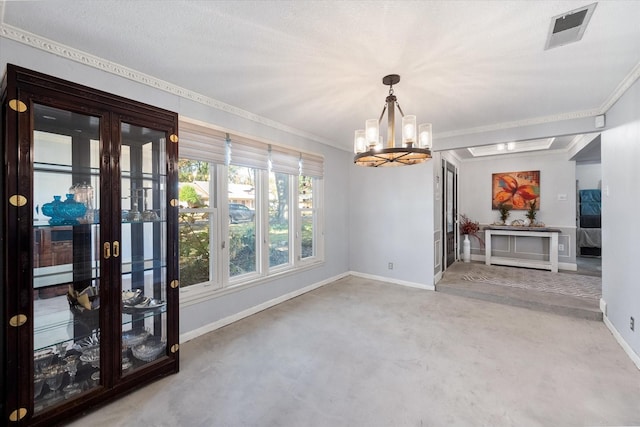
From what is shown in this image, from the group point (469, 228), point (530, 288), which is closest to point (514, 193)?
point (469, 228)

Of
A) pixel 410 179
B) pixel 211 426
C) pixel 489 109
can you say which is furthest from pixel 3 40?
pixel 410 179

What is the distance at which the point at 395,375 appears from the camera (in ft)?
7.25

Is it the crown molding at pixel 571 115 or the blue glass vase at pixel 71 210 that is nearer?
the blue glass vase at pixel 71 210

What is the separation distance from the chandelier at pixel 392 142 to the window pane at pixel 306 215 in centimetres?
199

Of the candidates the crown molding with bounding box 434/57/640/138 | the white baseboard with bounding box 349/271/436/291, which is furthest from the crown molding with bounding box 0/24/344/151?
the white baseboard with bounding box 349/271/436/291

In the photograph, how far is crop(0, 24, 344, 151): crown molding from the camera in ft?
5.96

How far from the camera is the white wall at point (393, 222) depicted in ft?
14.8

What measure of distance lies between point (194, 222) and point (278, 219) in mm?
1278

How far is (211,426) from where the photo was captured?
1.70m

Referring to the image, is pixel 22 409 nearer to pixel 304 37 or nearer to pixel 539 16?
pixel 304 37

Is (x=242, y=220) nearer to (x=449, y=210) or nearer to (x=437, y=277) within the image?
(x=437, y=277)

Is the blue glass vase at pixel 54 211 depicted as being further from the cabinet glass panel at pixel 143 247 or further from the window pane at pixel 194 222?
the window pane at pixel 194 222

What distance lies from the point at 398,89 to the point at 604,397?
2.88m

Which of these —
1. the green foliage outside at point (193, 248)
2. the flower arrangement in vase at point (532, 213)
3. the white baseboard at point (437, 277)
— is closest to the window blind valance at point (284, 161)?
the green foliage outside at point (193, 248)
